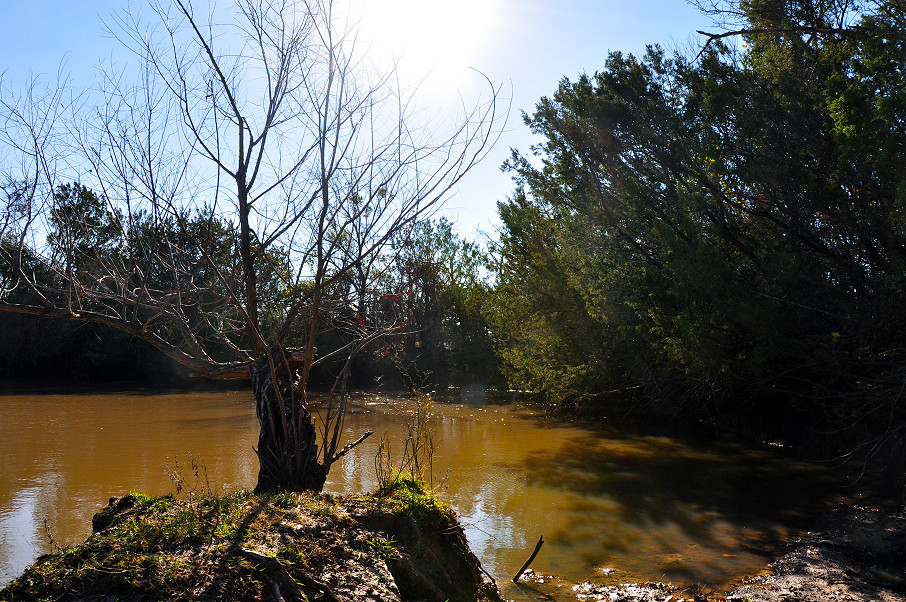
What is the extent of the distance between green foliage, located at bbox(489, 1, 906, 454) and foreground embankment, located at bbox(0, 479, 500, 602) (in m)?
5.38

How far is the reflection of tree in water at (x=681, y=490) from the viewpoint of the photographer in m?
7.02

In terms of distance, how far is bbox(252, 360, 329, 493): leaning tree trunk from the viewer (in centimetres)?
477

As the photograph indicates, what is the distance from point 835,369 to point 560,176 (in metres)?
6.09

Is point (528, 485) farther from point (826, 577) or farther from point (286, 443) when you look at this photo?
point (286, 443)

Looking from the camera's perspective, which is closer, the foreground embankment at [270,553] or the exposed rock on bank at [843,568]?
the foreground embankment at [270,553]

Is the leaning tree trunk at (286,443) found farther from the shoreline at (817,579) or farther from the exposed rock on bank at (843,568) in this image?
the exposed rock on bank at (843,568)

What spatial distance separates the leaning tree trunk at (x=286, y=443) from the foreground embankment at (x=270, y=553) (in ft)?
1.82

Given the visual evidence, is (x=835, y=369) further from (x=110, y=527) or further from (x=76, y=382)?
(x=76, y=382)

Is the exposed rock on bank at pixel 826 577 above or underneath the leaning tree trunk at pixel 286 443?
underneath

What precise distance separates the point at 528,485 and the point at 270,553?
6.43 m

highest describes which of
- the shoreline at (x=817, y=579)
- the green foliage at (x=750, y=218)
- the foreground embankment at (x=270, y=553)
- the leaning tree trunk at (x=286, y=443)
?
the green foliage at (x=750, y=218)

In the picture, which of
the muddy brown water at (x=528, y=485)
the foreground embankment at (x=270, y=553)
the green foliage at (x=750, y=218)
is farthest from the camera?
the green foliage at (x=750, y=218)

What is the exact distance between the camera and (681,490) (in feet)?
29.1

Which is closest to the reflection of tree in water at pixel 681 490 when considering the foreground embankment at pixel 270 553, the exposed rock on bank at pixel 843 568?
the exposed rock on bank at pixel 843 568
